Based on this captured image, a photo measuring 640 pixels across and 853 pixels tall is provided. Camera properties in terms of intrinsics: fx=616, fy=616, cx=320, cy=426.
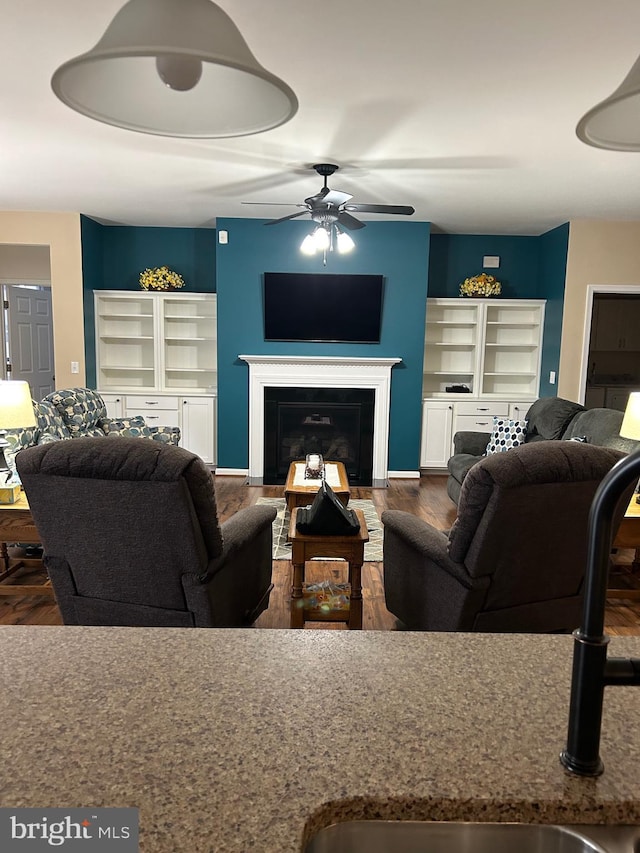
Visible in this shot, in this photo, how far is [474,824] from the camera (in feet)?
2.37

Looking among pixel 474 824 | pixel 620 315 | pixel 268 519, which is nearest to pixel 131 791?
pixel 474 824

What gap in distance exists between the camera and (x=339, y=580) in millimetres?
3768

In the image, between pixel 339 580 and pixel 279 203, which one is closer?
pixel 339 580

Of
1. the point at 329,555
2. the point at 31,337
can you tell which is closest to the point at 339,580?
the point at 329,555

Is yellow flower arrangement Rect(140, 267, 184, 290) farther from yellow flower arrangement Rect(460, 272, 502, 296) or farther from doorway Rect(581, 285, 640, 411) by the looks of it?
doorway Rect(581, 285, 640, 411)

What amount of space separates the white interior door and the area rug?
12.5ft

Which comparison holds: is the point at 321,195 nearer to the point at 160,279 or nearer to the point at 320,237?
the point at 320,237

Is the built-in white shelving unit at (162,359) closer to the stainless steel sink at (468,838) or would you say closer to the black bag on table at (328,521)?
the black bag on table at (328,521)

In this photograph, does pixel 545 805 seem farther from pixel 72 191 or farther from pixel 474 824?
pixel 72 191

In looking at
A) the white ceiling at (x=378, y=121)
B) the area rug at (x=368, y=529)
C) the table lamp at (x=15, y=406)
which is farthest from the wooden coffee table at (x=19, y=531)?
the white ceiling at (x=378, y=121)

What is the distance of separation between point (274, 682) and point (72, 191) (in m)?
5.22

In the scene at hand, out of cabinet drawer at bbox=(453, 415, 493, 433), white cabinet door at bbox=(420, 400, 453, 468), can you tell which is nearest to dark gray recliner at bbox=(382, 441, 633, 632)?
white cabinet door at bbox=(420, 400, 453, 468)

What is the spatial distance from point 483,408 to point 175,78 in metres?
6.01

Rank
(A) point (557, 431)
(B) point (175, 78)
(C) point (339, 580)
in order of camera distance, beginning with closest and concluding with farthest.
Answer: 1. (B) point (175, 78)
2. (C) point (339, 580)
3. (A) point (557, 431)
